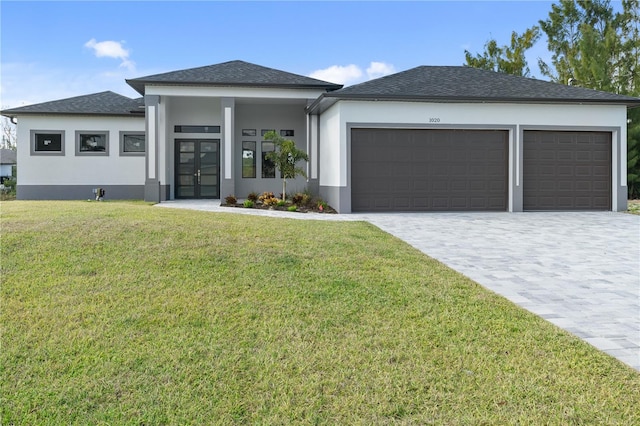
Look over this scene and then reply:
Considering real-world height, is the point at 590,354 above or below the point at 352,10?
below

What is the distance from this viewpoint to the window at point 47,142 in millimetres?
18875

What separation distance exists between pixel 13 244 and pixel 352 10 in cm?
1393

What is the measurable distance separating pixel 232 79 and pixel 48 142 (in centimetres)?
862

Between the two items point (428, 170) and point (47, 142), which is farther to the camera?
point (47, 142)

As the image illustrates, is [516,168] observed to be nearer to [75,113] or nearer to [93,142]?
[93,142]

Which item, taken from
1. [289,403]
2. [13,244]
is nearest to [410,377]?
[289,403]

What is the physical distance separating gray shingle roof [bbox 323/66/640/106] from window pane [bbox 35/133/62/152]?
1218 cm

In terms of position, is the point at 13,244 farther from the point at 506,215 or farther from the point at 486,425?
the point at 506,215

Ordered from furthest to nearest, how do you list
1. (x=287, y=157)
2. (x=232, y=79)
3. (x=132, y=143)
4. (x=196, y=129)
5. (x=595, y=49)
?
(x=595, y=49), (x=132, y=143), (x=196, y=129), (x=232, y=79), (x=287, y=157)

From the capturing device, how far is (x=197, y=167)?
62.6 ft

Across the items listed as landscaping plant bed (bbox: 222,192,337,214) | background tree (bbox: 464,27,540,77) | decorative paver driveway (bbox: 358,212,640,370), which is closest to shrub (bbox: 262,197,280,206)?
landscaping plant bed (bbox: 222,192,337,214)

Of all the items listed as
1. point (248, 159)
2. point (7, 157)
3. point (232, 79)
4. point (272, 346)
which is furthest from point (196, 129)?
point (7, 157)

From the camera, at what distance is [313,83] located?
53.8 feet

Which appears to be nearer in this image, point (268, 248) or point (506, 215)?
point (268, 248)
